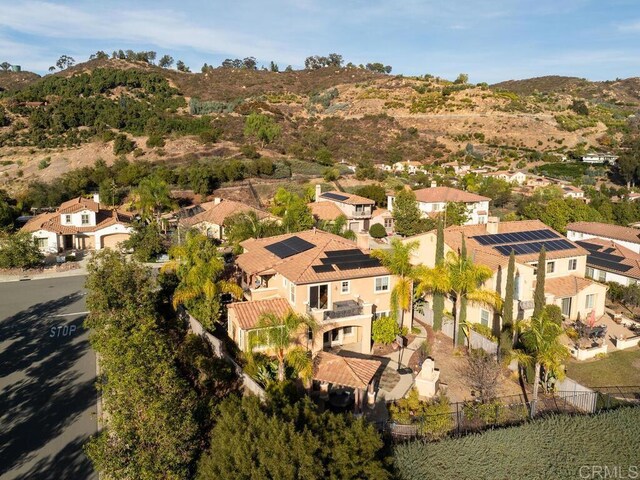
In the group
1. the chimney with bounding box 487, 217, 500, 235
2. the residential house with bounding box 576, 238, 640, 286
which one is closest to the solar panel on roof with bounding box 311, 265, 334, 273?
the chimney with bounding box 487, 217, 500, 235

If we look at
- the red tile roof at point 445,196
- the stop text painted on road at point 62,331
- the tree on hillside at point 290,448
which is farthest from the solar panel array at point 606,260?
the stop text painted on road at point 62,331

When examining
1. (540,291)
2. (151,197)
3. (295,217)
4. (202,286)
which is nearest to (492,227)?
(540,291)

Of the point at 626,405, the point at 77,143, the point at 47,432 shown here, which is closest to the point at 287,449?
the point at 47,432

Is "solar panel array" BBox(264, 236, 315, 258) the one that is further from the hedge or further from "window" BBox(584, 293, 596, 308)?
"window" BBox(584, 293, 596, 308)

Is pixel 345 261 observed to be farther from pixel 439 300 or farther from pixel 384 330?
pixel 439 300

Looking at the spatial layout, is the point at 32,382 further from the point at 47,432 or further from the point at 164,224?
the point at 164,224

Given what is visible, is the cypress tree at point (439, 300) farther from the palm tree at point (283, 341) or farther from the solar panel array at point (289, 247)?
the palm tree at point (283, 341)
